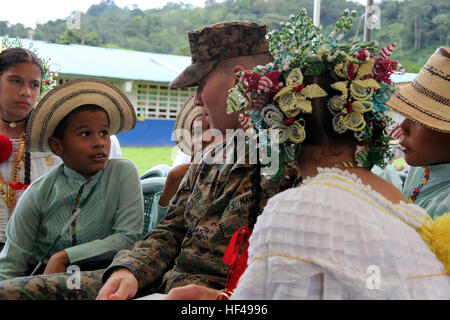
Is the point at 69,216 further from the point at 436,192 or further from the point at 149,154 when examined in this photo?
the point at 149,154

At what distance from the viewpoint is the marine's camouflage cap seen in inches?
79.0

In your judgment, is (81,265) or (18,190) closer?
(81,265)

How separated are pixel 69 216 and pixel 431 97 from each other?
1.76m

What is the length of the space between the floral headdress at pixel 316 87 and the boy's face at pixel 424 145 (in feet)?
1.64

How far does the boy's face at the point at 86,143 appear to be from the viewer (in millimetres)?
2367

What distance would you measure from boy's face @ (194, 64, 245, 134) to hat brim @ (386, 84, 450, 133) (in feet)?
2.14

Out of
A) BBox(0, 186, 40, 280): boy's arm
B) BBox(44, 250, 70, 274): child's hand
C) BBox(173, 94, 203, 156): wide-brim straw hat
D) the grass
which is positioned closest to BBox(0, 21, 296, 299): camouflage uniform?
BBox(44, 250, 70, 274): child's hand

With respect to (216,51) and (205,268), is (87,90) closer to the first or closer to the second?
(216,51)

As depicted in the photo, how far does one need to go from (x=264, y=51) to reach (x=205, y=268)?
974 millimetres

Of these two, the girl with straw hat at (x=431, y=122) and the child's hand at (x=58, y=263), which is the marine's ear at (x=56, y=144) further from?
the girl with straw hat at (x=431, y=122)

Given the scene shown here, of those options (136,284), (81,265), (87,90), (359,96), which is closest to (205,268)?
(136,284)

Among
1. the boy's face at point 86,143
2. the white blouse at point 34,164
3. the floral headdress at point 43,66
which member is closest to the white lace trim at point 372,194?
the boy's face at point 86,143
